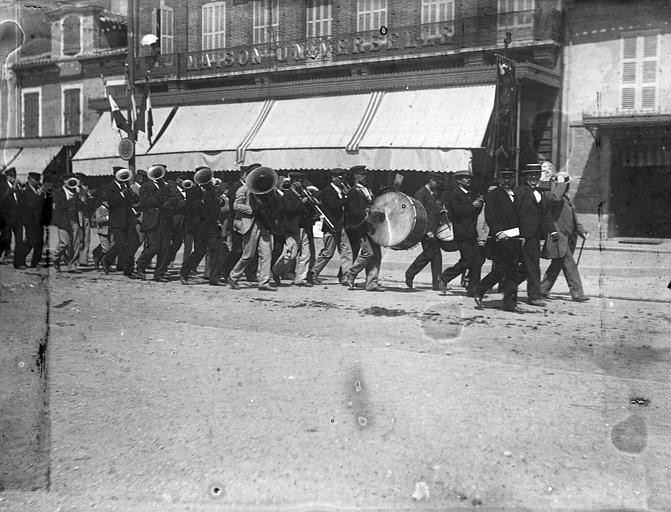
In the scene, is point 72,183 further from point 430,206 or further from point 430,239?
point 430,206

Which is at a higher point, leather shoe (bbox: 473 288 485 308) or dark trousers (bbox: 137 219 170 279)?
dark trousers (bbox: 137 219 170 279)

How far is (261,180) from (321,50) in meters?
1.87

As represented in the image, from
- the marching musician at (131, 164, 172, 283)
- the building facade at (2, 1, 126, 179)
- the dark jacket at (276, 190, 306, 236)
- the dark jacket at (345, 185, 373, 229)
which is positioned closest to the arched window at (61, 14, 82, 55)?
the building facade at (2, 1, 126, 179)

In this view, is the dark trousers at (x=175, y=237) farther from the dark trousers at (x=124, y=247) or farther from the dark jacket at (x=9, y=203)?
the dark jacket at (x=9, y=203)

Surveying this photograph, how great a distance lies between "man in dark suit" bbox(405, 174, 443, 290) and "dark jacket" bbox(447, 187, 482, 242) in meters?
0.18

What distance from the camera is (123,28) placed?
687 cm

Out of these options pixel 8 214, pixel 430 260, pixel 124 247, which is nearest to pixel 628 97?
pixel 430 260

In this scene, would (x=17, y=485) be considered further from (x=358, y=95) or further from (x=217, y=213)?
(x=217, y=213)

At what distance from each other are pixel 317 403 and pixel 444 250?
10.4 feet

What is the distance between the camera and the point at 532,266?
24.6ft

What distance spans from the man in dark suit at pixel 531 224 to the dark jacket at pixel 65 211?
606cm

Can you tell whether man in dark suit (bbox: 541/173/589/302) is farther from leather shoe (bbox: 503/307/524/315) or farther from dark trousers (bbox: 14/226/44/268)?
dark trousers (bbox: 14/226/44/268)

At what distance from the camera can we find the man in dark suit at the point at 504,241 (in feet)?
22.8

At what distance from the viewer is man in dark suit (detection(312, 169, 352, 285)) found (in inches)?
294
